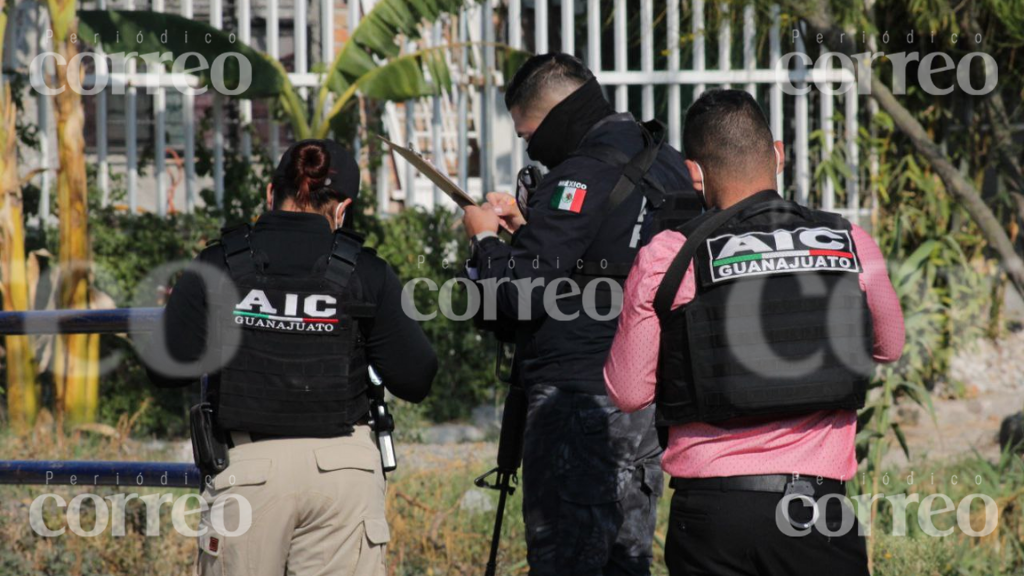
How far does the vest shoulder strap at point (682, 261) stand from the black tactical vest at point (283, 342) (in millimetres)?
794

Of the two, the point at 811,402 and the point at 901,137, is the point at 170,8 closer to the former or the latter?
the point at 901,137

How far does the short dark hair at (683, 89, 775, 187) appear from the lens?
2.59m

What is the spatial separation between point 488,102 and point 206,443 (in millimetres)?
5373

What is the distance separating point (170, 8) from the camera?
44.4ft

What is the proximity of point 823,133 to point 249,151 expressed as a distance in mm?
3947

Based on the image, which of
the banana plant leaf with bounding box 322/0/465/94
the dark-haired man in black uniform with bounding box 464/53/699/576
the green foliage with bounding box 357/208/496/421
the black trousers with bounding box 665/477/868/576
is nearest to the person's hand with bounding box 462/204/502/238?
the dark-haired man in black uniform with bounding box 464/53/699/576

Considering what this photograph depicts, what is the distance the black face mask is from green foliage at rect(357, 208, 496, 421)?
442cm

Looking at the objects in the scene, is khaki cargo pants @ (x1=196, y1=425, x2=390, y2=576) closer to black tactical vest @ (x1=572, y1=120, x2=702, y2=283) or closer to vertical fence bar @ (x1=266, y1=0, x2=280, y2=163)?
black tactical vest @ (x1=572, y1=120, x2=702, y2=283)

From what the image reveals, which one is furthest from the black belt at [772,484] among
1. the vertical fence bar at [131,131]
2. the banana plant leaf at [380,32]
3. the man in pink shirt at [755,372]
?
the vertical fence bar at [131,131]

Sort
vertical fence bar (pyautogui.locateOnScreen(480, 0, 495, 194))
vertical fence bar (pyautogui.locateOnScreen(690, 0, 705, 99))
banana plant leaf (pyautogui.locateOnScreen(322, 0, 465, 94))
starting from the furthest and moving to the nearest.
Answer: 1. vertical fence bar (pyautogui.locateOnScreen(480, 0, 495, 194))
2. vertical fence bar (pyautogui.locateOnScreen(690, 0, 705, 99))
3. banana plant leaf (pyautogui.locateOnScreen(322, 0, 465, 94))

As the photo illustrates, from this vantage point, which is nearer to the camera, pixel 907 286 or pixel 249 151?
pixel 907 286

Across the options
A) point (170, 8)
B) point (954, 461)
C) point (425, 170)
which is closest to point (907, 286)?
point (954, 461)

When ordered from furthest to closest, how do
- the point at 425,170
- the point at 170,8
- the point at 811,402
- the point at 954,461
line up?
the point at 170,8 → the point at 954,461 → the point at 425,170 → the point at 811,402

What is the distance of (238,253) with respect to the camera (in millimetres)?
2873
